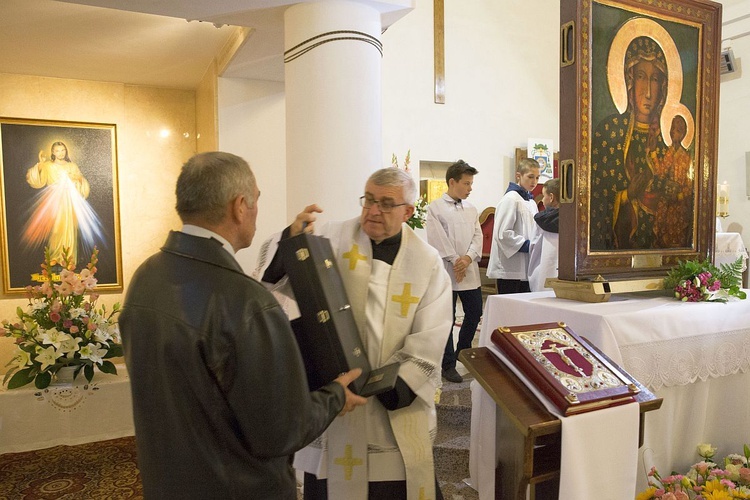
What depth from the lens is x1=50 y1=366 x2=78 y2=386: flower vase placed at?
350 cm

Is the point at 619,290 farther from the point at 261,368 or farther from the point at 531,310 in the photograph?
the point at 261,368

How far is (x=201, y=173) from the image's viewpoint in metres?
1.38

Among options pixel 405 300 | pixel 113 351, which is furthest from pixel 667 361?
pixel 113 351

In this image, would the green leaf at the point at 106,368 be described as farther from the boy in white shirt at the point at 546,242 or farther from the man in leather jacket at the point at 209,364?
the boy in white shirt at the point at 546,242

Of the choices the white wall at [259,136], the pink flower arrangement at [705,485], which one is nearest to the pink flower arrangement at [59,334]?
the white wall at [259,136]

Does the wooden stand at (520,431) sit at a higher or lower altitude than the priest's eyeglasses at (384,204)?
lower

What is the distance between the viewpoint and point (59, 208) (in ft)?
19.4

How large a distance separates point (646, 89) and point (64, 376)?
391 centimetres

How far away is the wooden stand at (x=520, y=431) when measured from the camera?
1.99 m

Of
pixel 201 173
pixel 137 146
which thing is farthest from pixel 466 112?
pixel 201 173

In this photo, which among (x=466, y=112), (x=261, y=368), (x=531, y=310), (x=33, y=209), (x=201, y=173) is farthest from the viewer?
(x=466, y=112)

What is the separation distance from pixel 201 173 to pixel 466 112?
8.62 meters

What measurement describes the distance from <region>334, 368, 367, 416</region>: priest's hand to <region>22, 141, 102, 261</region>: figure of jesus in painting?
17.2ft

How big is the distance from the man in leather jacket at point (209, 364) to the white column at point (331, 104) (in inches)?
88.8
